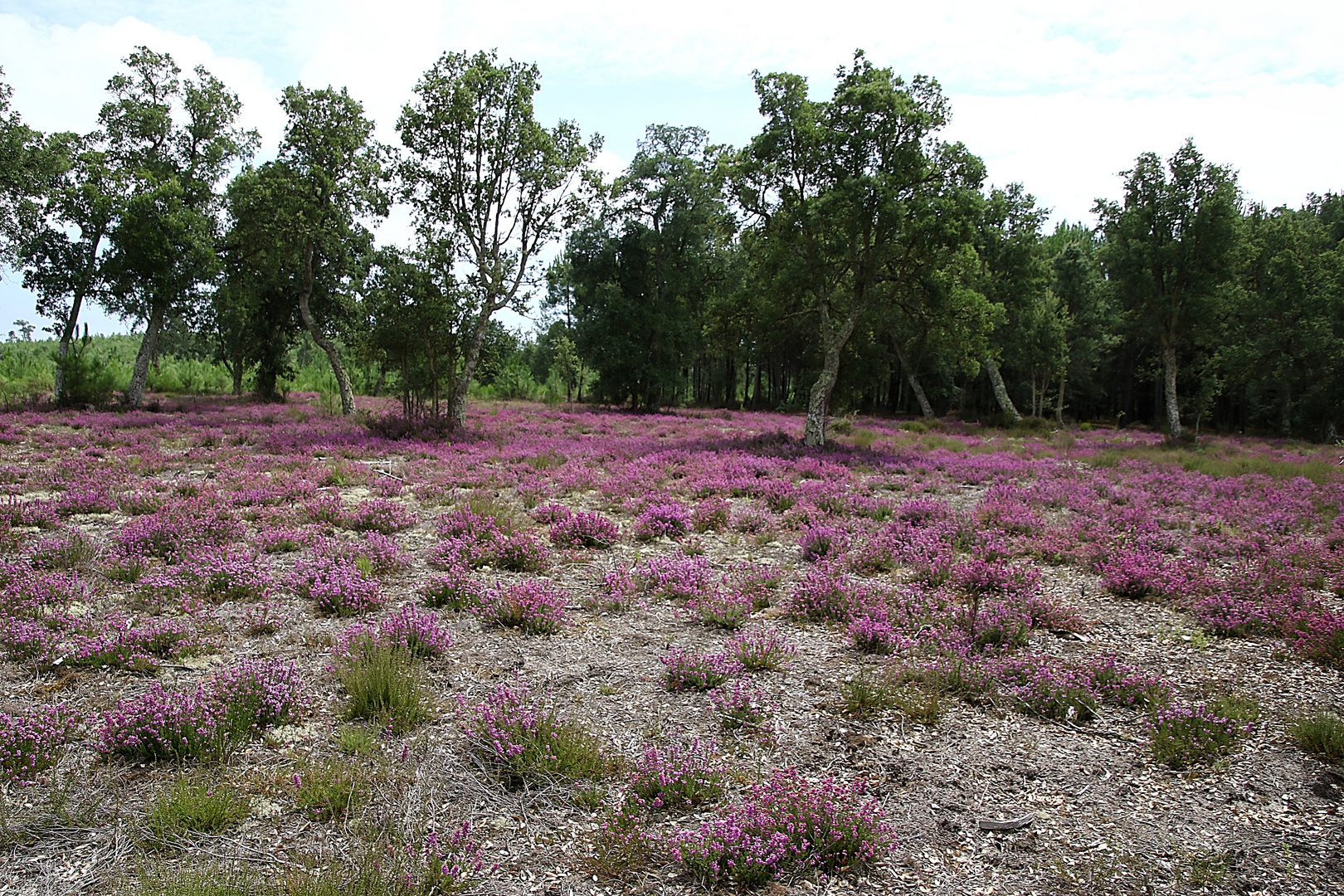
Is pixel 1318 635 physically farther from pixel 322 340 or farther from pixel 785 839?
pixel 322 340

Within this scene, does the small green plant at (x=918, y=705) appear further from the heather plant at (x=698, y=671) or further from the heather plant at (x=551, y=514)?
the heather plant at (x=551, y=514)

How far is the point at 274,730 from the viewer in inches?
193

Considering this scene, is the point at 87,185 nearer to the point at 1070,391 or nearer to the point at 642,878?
the point at 642,878

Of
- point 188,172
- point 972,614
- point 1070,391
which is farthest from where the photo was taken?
point 1070,391

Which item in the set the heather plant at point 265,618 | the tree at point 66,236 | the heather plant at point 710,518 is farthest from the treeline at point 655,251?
the heather plant at point 265,618

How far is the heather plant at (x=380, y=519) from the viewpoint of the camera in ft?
35.2

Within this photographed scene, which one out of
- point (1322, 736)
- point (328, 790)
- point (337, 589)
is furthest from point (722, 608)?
point (1322, 736)

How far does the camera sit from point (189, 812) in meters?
3.74

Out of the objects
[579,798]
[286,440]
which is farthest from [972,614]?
[286,440]

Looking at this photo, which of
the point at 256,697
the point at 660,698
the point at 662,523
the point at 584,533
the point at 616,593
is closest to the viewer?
the point at 256,697

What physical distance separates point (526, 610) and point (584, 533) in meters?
3.44

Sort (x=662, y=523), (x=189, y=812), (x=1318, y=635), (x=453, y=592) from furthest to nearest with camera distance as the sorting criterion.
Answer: (x=662, y=523) → (x=453, y=592) → (x=1318, y=635) → (x=189, y=812)

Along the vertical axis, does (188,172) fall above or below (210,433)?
above

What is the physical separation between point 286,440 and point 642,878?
820 inches
